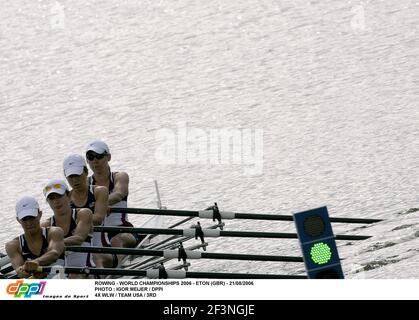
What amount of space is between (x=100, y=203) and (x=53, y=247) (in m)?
1.64

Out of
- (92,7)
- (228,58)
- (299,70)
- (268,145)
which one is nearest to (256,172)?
(268,145)

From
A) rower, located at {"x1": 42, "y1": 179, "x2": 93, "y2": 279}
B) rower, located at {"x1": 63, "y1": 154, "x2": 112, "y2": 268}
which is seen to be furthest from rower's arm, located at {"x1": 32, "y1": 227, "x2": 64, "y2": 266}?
rower, located at {"x1": 63, "y1": 154, "x2": 112, "y2": 268}

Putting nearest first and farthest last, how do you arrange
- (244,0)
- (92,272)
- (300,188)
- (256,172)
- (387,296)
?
(387,296) < (92,272) < (300,188) < (256,172) < (244,0)

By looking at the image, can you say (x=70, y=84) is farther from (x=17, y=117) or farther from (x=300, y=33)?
(x=300, y=33)

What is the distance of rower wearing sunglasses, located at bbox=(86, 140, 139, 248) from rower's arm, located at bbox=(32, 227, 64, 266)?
2.26m

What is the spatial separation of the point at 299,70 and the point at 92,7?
11130mm

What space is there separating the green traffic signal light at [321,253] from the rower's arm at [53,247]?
3486 mm

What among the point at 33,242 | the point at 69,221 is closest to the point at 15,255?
the point at 33,242

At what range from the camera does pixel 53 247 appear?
13.1 meters

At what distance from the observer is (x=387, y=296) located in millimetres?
9680

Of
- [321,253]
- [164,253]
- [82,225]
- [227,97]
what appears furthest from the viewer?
[227,97]

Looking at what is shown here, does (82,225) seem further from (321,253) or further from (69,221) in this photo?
(321,253)

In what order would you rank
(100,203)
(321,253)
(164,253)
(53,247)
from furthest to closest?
1. (100,203)
2. (164,253)
3. (53,247)
4. (321,253)

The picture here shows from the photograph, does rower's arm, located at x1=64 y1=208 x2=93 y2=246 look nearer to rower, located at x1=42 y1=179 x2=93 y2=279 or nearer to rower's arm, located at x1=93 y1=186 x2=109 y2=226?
rower, located at x1=42 y1=179 x2=93 y2=279
